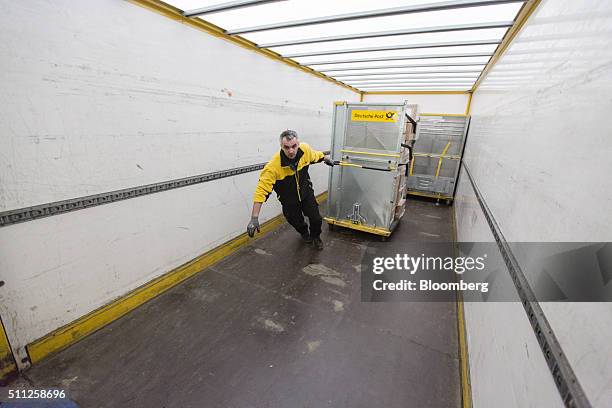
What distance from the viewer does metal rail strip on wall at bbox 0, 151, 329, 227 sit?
69.4 inches

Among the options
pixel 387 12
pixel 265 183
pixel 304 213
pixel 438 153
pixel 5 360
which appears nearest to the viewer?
pixel 5 360

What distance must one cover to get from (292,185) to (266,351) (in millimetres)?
2001

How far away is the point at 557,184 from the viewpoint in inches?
39.3

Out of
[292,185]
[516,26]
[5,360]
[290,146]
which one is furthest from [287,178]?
[5,360]

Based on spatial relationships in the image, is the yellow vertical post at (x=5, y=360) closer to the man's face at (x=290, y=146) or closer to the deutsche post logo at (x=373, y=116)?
the man's face at (x=290, y=146)

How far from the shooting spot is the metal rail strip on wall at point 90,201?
176cm

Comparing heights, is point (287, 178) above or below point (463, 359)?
above

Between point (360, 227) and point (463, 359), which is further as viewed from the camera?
point (360, 227)

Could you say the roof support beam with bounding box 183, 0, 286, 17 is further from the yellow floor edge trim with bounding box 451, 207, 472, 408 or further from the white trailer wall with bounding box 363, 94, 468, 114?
the white trailer wall with bounding box 363, 94, 468, 114

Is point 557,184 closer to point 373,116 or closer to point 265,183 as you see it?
point 265,183

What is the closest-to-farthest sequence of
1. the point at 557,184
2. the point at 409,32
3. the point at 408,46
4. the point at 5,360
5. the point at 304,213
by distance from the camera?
the point at 557,184 < the point at 5,360 < the point at 409,32 < the point at 408,46 < the point at 304,213

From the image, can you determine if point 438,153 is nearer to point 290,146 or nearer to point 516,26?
point 516,26

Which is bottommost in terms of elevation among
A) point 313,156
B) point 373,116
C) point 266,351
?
point 266,351

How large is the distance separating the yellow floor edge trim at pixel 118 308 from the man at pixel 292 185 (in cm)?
82
